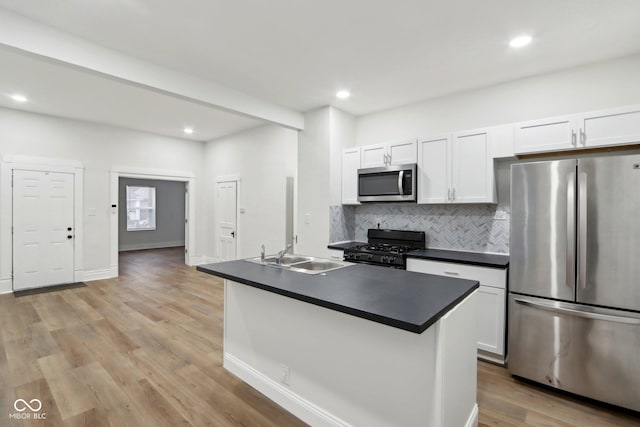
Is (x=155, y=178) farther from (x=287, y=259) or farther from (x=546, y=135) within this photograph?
(x=546, y=135)

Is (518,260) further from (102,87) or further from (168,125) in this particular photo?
(168,125)

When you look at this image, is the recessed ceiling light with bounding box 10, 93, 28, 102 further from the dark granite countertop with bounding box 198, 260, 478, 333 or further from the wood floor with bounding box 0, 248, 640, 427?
the dark granite countertop with bounding box 198, 260, 478, 333

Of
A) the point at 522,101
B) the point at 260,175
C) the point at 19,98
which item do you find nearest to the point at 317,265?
the point at 522,101

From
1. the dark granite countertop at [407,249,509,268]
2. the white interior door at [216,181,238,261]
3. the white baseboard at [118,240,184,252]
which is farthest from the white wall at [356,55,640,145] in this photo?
the white baseboard at [118,240,184,252]

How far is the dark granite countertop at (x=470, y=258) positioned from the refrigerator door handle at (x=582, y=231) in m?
0.54

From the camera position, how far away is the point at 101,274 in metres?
5.77

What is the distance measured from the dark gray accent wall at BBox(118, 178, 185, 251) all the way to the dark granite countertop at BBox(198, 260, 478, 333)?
9.02 meters

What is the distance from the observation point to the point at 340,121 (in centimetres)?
438

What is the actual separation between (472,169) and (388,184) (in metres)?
0.94

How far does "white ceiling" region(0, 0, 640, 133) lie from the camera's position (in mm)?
2221

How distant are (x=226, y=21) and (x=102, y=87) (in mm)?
2565

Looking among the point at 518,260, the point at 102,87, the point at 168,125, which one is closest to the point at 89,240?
the point at 168,125

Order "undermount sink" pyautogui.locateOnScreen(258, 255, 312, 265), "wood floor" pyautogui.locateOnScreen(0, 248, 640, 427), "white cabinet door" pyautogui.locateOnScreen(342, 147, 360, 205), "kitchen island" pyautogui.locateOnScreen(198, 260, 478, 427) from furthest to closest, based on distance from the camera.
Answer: "white cabinet door" pyautogui.locateOnScreen(342, 147, 360, 205) < "undermount sink" pyautogui.locateOnScreen(258, 255, 312, 265) < "wood floor" pyautogui.locateOnScreen(0, 248, 640, 427) < "kitchen island" pyautogui.locateOnScreen(198, 260, 478, 427)

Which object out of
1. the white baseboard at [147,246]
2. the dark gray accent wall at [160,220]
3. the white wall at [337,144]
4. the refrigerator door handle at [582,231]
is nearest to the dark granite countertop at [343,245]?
the white wall at [337,144]
